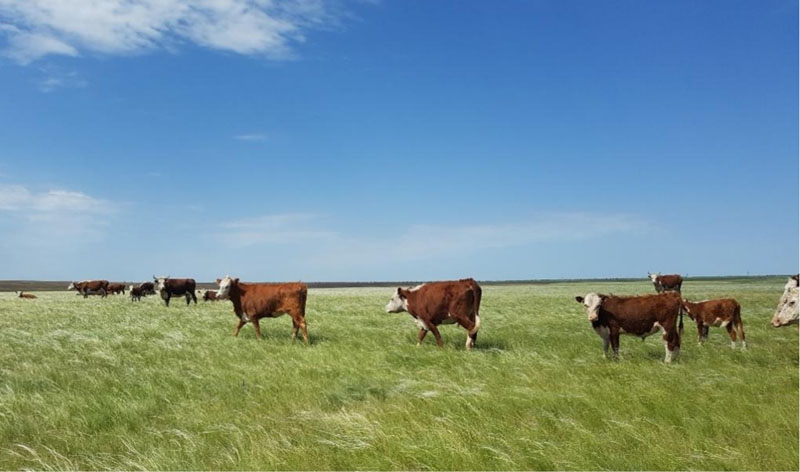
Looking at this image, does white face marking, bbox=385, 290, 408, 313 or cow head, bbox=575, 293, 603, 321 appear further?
white face marking, bbox=385, 290, 408, 313

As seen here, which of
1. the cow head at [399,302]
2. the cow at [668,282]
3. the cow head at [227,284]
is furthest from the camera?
the cow at [668,282]

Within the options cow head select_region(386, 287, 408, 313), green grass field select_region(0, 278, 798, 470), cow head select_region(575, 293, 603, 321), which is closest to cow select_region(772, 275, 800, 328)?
green grass field select_region(0, 278, 798, 470)

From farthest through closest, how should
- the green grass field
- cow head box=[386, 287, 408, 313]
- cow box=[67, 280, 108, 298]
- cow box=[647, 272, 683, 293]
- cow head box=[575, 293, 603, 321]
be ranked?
cow box=[67, 280, 108, 298] → cow box=[647, 272, 683, 293] → cow head box=[386, 287, 408, 313] → cow head box=[575, 293, 603, 321] → the green grass field

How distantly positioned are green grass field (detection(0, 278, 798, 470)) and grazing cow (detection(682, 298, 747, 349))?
1.39 m

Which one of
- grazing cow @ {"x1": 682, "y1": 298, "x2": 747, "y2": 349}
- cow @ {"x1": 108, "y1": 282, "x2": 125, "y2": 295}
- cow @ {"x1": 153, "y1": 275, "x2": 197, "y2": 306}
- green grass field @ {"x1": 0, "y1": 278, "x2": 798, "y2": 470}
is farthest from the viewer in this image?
cow @ {"x1": 108, "y1": 282, "x2": 125, "y2": 295}

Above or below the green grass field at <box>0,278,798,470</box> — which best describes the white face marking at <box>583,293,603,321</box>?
above

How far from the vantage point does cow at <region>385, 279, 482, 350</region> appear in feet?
46.4

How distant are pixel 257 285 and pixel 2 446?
35.5ft

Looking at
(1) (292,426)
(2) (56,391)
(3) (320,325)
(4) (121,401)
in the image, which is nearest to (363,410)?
(1) (292,426)

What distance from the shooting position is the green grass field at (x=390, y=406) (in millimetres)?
5406

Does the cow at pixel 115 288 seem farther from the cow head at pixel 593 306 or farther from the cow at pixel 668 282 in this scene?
the cow head at pixel 593 306

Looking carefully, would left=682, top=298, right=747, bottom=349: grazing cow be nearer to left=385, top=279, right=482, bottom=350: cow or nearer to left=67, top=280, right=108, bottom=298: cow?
left=385, top=279, right=482, bottom=350: cow

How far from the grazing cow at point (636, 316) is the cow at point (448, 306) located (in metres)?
3.04

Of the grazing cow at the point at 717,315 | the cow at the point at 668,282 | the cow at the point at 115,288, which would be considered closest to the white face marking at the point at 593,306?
the grazing cow at the point at 717,315
